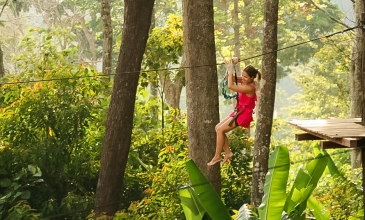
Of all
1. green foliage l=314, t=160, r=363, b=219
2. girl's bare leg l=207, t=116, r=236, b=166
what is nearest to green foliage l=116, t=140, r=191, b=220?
girl's bare leg l=207, t=116, r=236, b=166

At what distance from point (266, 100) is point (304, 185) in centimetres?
182

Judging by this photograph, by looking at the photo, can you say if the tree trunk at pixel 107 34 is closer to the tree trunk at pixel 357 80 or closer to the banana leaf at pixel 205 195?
the tree trunk at pixel 357 80

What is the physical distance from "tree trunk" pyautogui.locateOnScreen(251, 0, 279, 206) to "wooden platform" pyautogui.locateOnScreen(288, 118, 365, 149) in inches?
84.1

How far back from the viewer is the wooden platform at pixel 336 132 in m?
4.49

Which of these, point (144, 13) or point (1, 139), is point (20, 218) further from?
point (144, 13)

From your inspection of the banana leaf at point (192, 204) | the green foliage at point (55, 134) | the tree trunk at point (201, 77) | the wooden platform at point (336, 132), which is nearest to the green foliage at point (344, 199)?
the tree trunk at point (201, 77)

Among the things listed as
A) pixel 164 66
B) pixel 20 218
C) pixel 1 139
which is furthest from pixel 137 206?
pixel 164 66

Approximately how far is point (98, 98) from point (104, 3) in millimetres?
2666

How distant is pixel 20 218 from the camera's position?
7883 millimetres

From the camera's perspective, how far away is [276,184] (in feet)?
17.5

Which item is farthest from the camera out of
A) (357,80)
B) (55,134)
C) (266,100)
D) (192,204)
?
(357,80)

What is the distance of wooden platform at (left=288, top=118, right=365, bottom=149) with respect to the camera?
4492 mm

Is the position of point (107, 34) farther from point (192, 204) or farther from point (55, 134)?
point (192, 204)

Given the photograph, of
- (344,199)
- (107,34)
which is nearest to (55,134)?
(107,34)
